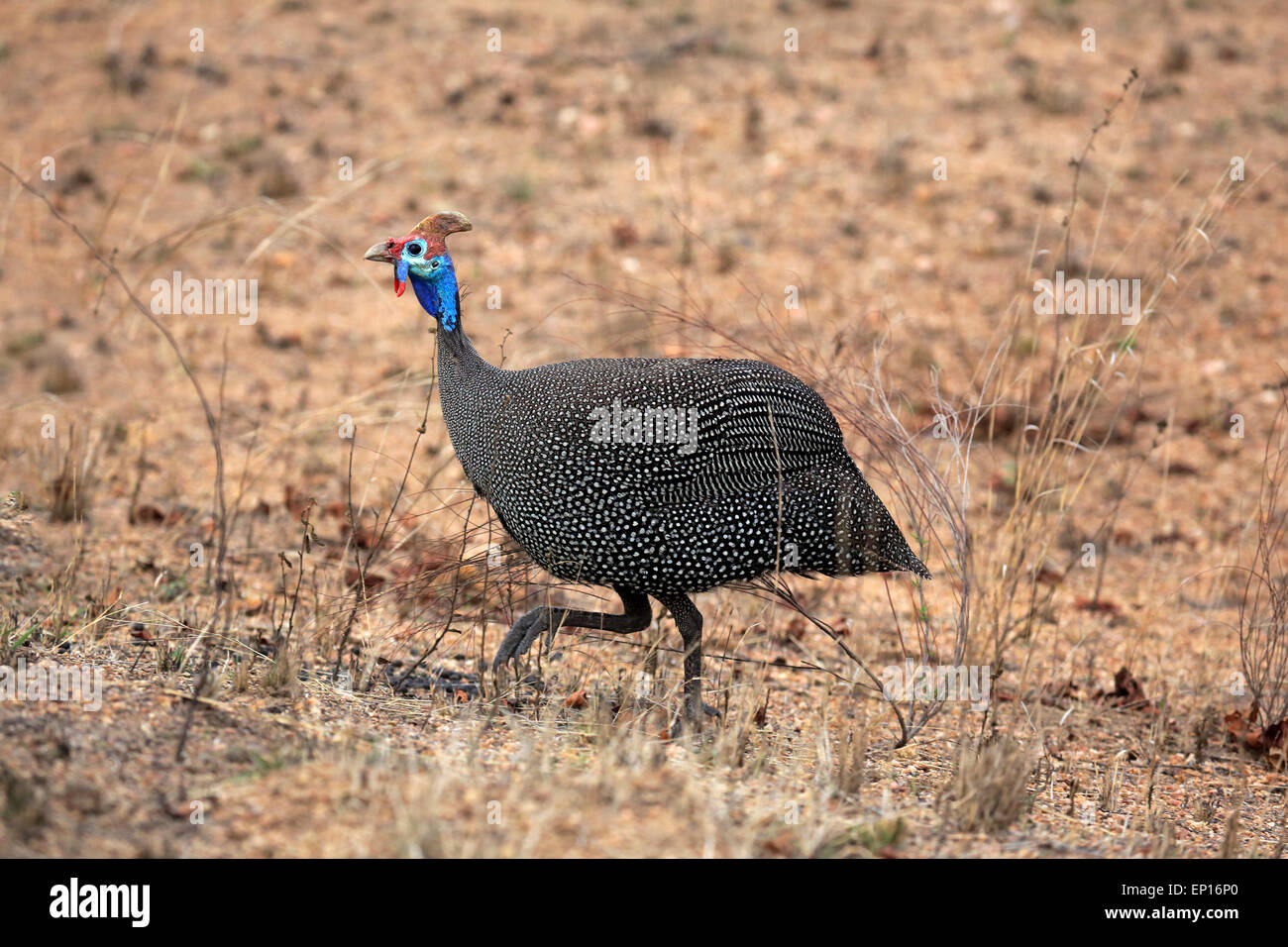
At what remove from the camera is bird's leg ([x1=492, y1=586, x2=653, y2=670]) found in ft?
14.0

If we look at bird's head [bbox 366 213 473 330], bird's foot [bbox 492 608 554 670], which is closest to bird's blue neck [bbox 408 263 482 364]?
bird's head [bbox 366 213 473 330]

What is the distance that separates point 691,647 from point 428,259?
1.53 meters

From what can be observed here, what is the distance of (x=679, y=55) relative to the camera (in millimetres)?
12367

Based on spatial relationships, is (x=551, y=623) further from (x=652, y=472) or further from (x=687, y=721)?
(x=652, y=472)

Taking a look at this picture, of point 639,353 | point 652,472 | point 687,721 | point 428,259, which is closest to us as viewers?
point 652,472

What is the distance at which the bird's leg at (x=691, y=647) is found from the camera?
423 cm

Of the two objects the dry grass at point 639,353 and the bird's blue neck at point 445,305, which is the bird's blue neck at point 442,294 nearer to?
the bird's blue neck at point 445,305

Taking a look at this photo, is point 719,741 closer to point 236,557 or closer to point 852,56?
point 236,557

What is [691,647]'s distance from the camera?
428 centimetres

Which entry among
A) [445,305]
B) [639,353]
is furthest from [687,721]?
[639,353]

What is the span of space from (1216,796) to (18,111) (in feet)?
35.2

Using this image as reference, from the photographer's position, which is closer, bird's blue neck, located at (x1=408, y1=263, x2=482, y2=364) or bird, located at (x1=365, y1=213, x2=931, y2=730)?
bird, located at (x1=365, y1=213, x2=931, y2=730)

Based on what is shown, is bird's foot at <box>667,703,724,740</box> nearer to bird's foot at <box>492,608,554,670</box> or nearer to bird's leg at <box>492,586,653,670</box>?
bird's leg at <box>492,586,653,670</box>

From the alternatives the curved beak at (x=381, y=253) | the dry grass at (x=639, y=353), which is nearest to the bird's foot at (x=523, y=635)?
the dry grass at (x=639, y=353)
